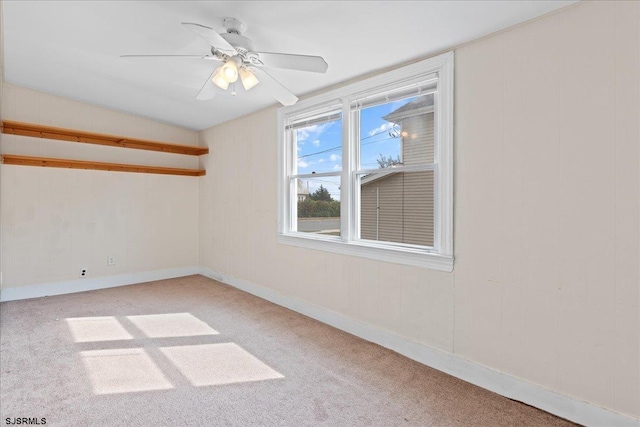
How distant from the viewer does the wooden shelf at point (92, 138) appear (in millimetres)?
3885

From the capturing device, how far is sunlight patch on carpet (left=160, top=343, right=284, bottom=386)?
2283 millimetres

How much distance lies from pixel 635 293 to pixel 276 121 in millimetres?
3331

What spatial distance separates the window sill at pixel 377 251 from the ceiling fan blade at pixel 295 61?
1462 mm

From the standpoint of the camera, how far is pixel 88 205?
4441mm

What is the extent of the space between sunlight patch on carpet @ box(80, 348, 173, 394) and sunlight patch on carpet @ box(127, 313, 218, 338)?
361 millimetres

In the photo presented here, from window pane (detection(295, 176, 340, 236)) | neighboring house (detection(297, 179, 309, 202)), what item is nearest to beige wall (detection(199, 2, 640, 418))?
window pane (detection(295, 176, 340, 236))

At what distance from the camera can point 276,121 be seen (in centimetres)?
385

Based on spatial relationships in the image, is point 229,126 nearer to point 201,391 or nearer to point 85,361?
point 85,361

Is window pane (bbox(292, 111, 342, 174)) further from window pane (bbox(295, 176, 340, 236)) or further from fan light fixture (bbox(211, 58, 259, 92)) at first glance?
fan light fixture (bbox(211, 58, 259, 92))

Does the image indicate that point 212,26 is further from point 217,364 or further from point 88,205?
point 88,205

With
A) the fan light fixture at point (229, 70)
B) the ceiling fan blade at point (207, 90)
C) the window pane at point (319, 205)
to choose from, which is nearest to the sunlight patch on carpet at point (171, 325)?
the window pane at point (319, 205)

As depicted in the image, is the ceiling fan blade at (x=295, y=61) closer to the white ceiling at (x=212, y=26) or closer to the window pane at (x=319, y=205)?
the white ceiling at (x=212, y=26)

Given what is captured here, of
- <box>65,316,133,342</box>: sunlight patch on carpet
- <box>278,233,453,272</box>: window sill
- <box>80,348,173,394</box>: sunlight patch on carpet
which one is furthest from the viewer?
<box>65,316,133,342</box>: sunlight patch on carpet

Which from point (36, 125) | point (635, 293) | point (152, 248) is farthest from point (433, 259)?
point (36, 125)
